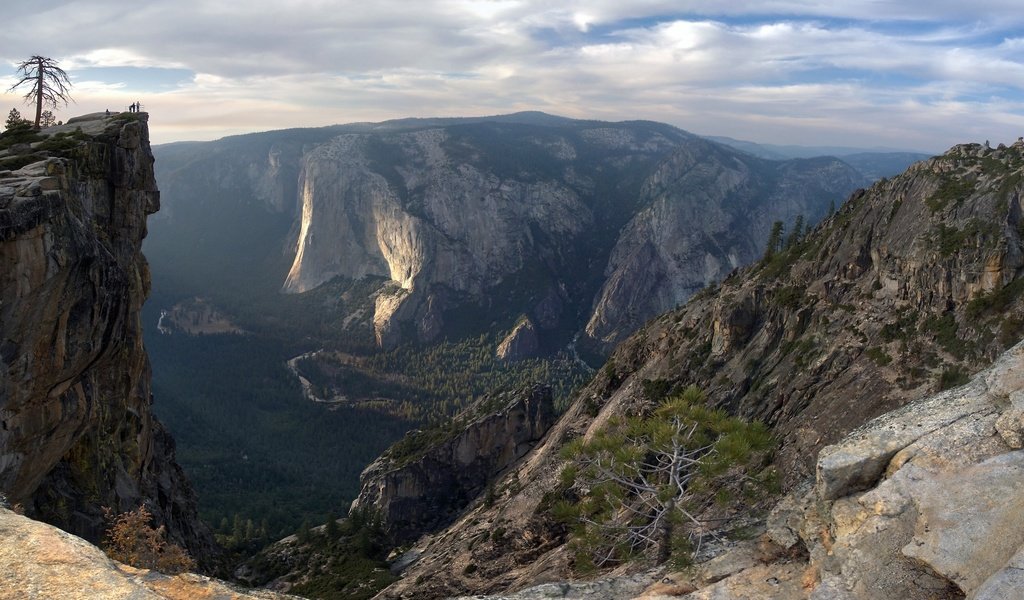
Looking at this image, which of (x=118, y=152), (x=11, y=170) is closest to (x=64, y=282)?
(x=11, y=170)

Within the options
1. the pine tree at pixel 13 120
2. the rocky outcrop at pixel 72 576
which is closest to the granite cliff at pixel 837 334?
the rocky outcrop at pixel 72 576

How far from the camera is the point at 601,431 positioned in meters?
21.8

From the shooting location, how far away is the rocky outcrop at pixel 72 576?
42.1ft

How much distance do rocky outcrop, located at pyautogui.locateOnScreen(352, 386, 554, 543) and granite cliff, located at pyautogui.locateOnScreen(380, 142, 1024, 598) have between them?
1681 cm

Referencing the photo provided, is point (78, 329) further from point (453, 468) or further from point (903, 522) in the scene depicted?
point (453, 468)

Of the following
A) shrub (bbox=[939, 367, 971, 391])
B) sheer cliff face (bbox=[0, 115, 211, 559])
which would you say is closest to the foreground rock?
shrub (bbox=[939, 367, 971, 391])

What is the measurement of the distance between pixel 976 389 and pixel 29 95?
6423cm

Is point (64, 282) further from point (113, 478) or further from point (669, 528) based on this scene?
point (669, 528)

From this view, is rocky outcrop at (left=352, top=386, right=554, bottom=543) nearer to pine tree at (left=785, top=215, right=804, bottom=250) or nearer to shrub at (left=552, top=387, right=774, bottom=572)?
pine tree at (left=785, top=215, right=804, bottom=250)

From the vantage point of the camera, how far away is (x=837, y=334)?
46469mm

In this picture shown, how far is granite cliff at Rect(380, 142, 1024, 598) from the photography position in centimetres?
3728

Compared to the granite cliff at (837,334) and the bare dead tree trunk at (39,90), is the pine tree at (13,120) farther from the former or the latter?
the granite cliff at (837,334)

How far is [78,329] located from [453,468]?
57821 mm

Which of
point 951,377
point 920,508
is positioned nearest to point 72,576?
point 920,508
